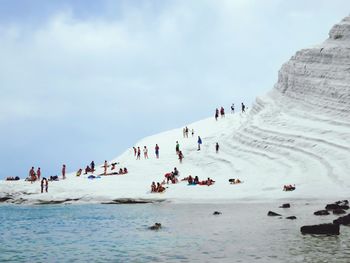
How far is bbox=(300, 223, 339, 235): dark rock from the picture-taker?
21859 millimetres

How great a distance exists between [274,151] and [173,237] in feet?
120

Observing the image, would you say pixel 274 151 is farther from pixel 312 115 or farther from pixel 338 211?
pixel 338 211

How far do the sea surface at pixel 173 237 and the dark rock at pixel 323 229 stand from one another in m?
0.41

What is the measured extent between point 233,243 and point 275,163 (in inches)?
1389

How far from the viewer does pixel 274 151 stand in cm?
5891

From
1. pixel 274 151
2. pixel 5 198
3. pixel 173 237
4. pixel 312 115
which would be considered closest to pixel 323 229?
pixel 173 237

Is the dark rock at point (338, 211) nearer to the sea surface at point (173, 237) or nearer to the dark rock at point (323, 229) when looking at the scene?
the sea surface at point (173, 237)

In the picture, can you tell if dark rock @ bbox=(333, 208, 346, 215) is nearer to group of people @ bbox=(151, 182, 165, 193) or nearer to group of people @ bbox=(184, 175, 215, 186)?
group of people @ bbox=(184, 175, 215, 186)

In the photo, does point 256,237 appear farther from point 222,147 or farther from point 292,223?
point 222,147

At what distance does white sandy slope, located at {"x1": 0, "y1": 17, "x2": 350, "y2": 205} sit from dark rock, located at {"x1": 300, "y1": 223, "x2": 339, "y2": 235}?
20058 millimetres

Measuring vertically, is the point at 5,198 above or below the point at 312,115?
below

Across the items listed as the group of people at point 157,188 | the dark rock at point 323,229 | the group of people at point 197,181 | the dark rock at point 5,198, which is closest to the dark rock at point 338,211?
the dark rock at point 323,229

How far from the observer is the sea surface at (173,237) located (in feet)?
62.0

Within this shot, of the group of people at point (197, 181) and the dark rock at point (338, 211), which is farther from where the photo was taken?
the group of people at point (197, 181)
